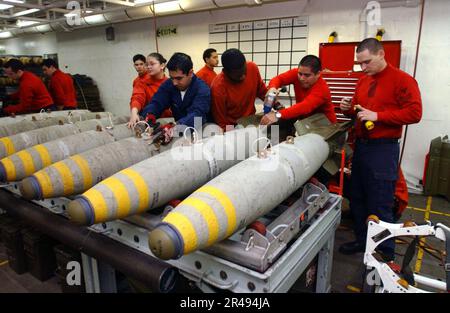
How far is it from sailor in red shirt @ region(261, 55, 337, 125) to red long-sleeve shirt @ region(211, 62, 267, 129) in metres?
0.18

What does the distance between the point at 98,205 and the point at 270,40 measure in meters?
4.05

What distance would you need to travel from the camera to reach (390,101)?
2129mm

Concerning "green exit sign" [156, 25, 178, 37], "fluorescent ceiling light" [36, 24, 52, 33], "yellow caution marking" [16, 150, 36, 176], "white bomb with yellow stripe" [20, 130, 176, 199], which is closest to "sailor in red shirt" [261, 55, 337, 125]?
"white bomb with yellow stripe" [20, 130, 176, 199]

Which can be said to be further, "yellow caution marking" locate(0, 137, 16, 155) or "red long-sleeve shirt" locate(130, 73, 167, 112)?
"red long-sleeve shirt" locate(130, 73, 167, 112)

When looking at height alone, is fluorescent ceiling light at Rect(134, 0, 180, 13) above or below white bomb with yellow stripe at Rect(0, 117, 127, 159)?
above

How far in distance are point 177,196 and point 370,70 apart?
1578 mm

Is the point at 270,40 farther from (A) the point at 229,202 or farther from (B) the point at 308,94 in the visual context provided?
(A) the point at 229,202

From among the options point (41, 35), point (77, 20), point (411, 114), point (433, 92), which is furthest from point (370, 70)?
point (41, 35)

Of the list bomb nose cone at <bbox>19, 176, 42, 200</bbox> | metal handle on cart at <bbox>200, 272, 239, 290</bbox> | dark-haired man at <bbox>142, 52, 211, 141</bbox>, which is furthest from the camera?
dark-haired man at <bbox>142, 52, 211, 141</bbox>

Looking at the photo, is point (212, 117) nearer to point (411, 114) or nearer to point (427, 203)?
point (411, 114)

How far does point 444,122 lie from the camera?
3.73 meters

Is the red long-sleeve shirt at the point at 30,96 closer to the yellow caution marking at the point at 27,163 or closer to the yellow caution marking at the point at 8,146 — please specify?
the yellow caution marking at the point at 8,146

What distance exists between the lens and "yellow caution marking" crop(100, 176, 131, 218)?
1314mm

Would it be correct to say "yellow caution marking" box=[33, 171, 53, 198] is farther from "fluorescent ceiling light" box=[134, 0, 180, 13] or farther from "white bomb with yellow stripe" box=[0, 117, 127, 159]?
"fluorescent ceiling light" box=[134, 0, 180, 13]
